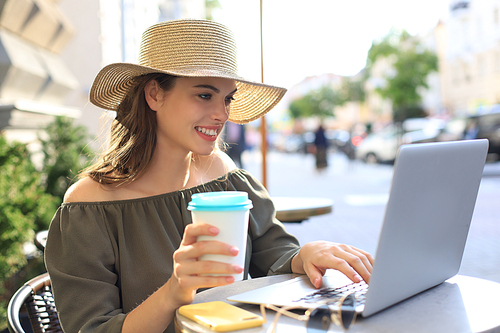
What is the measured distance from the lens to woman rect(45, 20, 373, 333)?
1.28m

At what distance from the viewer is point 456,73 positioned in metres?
37.4

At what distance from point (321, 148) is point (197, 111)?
49.1 feet

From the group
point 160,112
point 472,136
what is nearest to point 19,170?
point 160,112

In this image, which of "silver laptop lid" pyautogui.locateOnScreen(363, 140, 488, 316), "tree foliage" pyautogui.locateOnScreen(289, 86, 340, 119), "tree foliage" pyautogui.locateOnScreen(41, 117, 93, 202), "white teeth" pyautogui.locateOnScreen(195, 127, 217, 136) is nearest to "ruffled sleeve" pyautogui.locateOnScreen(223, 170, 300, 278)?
"white teeth" pyautogui.locateOnScreen(195, 127, 217, 136)

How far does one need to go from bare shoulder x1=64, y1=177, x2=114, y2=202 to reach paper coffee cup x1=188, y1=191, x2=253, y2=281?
720 millimetres

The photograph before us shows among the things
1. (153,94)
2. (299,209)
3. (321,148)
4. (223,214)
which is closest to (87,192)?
(153,94)

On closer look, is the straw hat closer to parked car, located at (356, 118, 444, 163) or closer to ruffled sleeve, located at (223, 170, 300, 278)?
ruffled sleeve, located at (223, 170, 300, 278)

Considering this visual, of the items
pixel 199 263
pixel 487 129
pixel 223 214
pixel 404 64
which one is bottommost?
pixel 199 263

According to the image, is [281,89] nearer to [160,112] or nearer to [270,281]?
[160,112]

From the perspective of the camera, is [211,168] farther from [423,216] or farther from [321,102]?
[321,102]

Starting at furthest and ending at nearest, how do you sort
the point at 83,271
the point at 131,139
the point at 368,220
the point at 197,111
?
the point at 368,220, the point at 131,139, the point at 197,111, the point at 83,271

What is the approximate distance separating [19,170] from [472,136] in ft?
43.2

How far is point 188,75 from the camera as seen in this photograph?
1.48m

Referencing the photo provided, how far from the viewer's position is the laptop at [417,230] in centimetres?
87
